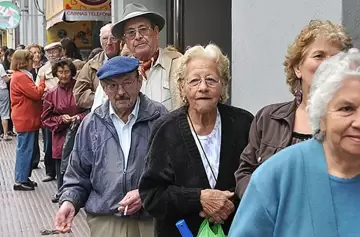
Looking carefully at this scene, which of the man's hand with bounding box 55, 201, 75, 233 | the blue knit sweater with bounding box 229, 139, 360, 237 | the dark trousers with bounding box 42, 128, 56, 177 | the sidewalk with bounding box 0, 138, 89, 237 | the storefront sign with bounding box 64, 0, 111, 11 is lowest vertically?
the sidewalk with bounding box 0, 138, 89, 237

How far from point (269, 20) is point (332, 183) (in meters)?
2.58

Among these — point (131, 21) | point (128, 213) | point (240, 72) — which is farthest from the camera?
point (240, 72)

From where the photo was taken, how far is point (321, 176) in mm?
2133

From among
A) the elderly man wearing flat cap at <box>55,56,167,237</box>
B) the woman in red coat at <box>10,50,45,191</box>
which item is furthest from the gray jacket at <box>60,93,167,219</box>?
the woman in red coat at <box>10,50,45,191</box>

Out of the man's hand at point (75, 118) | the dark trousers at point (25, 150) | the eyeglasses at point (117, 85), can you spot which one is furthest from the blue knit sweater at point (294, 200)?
the dark trousers at point (25, 150)

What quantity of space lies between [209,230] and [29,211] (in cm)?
584

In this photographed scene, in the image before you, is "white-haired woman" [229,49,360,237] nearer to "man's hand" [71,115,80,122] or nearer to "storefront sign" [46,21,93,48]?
"man's hand" [71,115,80,122]

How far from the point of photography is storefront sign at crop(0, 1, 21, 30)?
21516 mm

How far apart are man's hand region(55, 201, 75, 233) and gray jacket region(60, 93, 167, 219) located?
39mm

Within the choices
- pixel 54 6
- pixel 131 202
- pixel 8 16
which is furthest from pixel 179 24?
pixel 8 16

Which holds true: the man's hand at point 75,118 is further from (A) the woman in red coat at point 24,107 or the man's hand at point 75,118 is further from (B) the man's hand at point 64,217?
(B) the man's hand at point 64,217

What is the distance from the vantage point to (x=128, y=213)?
3682 mm

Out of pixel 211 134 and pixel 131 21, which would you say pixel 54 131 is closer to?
pixel 131 21

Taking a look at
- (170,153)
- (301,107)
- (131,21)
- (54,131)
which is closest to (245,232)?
(301,107)
